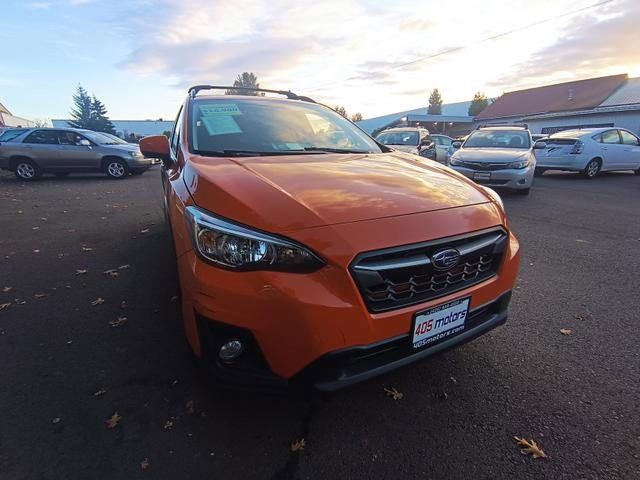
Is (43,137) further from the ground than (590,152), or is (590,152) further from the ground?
(43,137)

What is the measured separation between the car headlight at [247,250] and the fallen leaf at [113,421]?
3.49ft

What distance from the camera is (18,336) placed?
2787 millimetres

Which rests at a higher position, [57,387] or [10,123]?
[10,123]

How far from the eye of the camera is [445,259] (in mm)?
1734

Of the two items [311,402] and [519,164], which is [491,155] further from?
[311,402]

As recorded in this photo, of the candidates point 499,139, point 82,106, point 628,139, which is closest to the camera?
point 499,139

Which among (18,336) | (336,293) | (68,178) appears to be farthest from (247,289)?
(68,178)

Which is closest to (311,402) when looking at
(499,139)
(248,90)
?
(248,90)

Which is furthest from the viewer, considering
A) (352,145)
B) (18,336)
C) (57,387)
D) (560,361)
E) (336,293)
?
(352,145)

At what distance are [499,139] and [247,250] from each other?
9.88 metres

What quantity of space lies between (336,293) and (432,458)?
3.15 feet

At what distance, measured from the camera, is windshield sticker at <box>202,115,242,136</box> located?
2.77 metres

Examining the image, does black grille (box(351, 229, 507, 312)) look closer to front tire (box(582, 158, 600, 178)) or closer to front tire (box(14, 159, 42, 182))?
front tire (box(582, 158, 600, 178))

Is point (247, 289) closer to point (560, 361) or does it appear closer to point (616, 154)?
point (560, 361)
